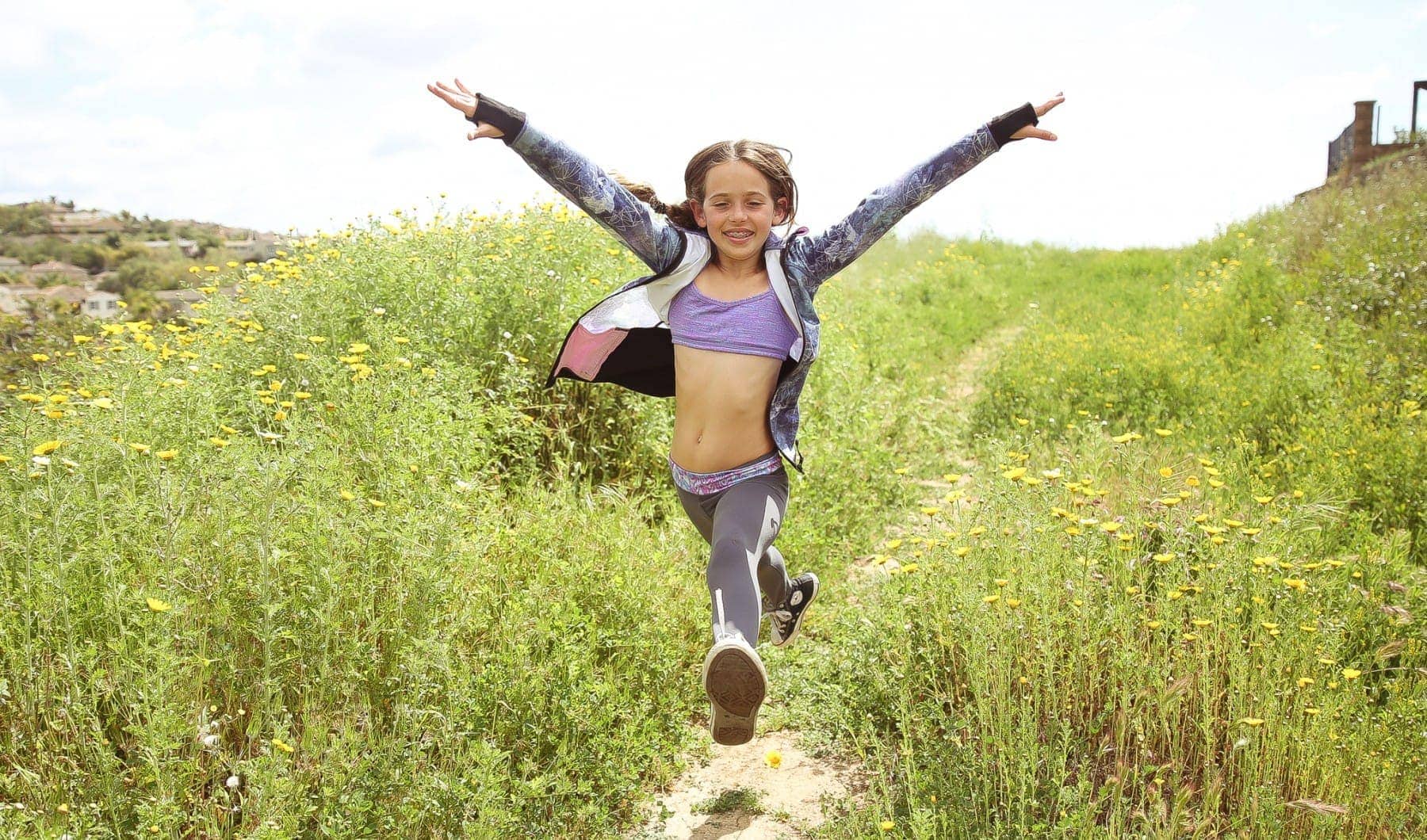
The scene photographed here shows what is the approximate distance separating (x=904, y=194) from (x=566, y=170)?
114cm

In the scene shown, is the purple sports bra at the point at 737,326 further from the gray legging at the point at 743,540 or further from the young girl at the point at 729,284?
the gray legging at the point at 743,540

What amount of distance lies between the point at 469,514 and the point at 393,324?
104 centimetres

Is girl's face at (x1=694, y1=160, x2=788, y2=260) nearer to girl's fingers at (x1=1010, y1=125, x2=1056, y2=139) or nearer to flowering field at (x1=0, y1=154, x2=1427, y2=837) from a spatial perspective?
girl's fingers at (x1=1010, y1=125, x2=1056, y2=139)

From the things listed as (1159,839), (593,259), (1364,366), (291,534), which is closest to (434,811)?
(291,534)

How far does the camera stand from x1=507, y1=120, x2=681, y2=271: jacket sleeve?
3129 millimetres

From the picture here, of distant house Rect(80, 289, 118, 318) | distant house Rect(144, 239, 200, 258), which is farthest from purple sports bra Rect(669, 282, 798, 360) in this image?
distant house Rect(144, 239, 200, 258)

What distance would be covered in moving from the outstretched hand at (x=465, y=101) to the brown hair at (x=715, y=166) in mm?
491

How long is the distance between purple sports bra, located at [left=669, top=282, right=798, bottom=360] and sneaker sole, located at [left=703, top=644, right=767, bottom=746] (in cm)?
107

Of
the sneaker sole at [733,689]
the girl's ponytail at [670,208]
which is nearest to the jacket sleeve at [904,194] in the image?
the girl's ponytail at [670,208]

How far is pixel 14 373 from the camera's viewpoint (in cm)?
498

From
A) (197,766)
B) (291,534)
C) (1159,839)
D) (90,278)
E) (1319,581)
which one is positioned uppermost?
(90,278)

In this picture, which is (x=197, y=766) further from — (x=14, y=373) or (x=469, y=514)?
(x=14, y=373)

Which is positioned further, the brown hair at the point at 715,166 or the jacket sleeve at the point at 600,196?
the brown hair at the point at 715,166

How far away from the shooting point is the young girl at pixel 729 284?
3.18 meters
